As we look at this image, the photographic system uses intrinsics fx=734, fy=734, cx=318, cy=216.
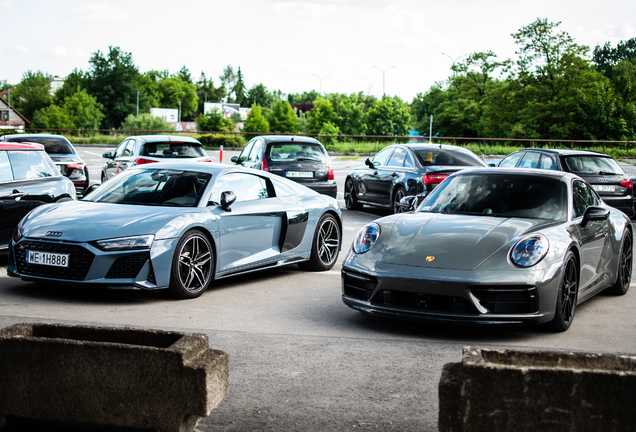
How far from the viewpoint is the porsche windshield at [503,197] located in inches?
261

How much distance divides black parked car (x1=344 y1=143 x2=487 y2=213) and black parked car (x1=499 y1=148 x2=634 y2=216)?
4.57 feet

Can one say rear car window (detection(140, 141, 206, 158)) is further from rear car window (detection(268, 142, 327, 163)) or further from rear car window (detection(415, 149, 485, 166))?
rear car window (detection(415, 149, 485, 166))

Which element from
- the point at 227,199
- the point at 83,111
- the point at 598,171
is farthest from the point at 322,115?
the point at 227,199

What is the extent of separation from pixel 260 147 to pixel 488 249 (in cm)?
1048

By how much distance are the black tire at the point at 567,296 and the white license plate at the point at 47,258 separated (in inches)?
166

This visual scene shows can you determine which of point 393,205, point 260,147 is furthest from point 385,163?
point 260,147

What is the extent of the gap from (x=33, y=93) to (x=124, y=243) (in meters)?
140

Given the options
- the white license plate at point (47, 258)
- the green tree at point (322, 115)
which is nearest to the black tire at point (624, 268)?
the white license plate at point (47, 258)

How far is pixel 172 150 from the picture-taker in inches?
641

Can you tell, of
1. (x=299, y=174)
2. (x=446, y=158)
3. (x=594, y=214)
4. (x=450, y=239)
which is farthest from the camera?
(x=299, y=174)

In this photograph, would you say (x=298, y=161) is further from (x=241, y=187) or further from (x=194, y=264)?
(x=194, y=264)

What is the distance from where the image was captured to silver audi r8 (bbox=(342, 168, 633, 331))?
18.1 feet

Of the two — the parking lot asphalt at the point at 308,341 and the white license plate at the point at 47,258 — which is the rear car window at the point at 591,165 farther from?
the white license plate at the point at 47,258

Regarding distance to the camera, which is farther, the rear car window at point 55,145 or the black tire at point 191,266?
the rear car window at point 55,145
